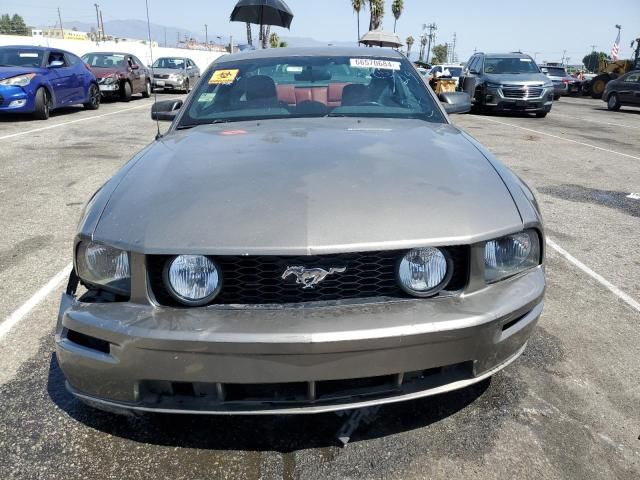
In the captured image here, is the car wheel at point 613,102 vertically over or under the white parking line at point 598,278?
over

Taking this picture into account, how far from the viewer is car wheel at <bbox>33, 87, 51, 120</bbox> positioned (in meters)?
10.8

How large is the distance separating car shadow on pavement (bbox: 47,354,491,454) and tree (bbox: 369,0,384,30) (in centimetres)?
4937

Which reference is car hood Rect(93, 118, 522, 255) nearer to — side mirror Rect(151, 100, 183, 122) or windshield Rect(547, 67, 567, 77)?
side mirror Rect(151, 100, 183, 122)

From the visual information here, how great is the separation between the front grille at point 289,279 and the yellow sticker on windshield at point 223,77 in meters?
1.84

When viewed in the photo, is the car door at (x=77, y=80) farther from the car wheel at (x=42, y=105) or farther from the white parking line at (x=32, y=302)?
the white parking line at (x=32, y=302)

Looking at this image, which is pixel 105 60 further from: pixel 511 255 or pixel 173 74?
pixel 511 255

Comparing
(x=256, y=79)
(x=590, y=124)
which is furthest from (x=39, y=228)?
(x=590, y=124)

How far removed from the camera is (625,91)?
17.1 m

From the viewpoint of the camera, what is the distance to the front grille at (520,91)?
13.8 m

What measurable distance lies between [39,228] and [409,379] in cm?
380

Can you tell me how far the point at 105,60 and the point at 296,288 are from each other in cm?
1722

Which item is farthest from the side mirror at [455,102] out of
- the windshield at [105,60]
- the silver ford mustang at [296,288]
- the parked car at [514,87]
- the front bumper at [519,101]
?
the windshield at [105,60]

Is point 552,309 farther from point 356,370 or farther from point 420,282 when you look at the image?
point 356,370

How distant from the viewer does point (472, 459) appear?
192 centimetres
